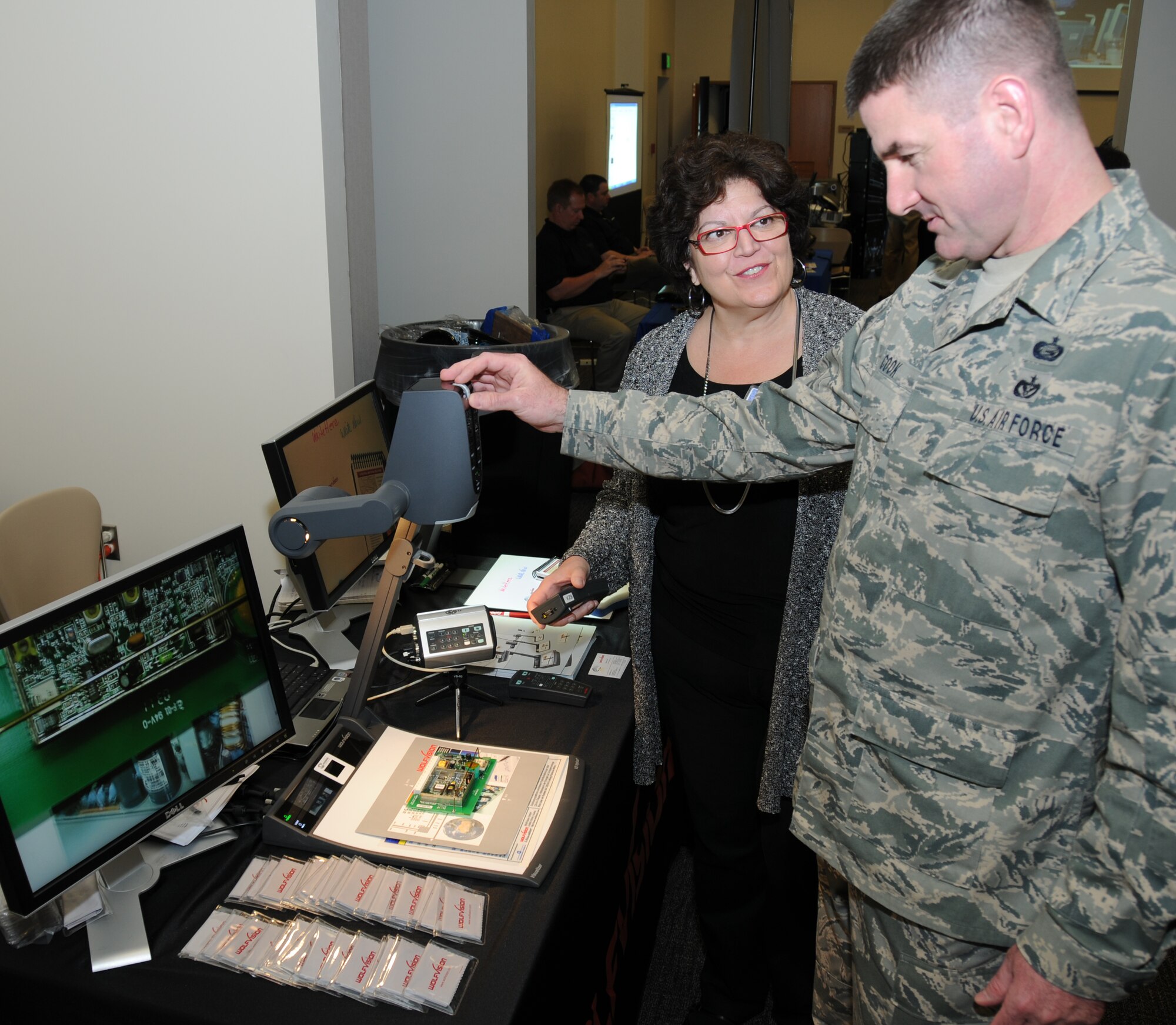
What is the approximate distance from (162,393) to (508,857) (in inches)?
Result: 71.7

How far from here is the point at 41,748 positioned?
3.49 ft

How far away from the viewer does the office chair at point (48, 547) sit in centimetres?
210

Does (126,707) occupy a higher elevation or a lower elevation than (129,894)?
higher

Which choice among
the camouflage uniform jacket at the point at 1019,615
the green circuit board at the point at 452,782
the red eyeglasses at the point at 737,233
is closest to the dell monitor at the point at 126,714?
the green circuit board at the point at 452,782

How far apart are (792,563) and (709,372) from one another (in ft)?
1.22

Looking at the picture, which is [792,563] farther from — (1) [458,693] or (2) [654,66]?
(2) [654,66]

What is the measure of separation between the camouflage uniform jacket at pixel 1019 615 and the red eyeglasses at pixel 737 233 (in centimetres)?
48

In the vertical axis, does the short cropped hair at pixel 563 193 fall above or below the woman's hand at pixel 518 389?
above

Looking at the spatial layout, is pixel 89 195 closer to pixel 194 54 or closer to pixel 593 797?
pixel 194 54

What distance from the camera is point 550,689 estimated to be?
1.71 meters

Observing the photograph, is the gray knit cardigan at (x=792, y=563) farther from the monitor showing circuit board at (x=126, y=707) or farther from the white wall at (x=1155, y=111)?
the white wall at (x=1155, y=111)

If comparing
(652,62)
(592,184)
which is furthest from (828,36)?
(592,184)

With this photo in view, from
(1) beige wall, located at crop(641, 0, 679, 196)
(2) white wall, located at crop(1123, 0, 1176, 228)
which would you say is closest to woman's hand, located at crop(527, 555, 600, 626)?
(2) white wall, located at crop(1123, 0, 1176, 228)

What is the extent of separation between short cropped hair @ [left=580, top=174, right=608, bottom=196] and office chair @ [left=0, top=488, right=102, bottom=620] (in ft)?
15.6
